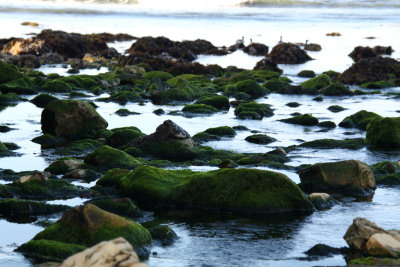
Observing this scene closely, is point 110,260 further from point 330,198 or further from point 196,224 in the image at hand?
point 330,198

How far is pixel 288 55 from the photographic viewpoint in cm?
5294

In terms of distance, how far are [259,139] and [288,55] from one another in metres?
31.4

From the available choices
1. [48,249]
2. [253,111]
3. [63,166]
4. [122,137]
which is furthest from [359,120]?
[48,249]

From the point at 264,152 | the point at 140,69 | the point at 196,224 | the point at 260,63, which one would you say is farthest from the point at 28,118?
the point at 260,63

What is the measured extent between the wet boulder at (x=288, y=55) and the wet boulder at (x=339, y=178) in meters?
37.2

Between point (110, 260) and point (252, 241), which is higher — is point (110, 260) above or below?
above

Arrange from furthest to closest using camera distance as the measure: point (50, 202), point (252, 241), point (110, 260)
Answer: point (50, 202)
point (252, 241)
point (110, 260)

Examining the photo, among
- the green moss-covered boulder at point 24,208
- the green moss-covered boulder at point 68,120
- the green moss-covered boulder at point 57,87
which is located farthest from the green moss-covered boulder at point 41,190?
the green moss-covered boulder at point 57,87

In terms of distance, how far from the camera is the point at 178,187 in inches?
579

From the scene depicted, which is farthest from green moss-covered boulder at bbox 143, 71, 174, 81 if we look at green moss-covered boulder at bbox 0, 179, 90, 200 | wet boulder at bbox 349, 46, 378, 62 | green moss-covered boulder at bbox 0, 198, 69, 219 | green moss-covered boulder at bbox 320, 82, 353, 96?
green moss-covered boulder at bbox 0, 198, 69, 219

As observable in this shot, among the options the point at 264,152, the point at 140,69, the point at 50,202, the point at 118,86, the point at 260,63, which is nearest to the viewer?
the point at 50,202

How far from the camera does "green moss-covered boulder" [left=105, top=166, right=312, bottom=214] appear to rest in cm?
1401

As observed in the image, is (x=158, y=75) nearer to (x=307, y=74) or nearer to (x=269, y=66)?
(x=269, y=66)

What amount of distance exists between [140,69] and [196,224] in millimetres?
31430
